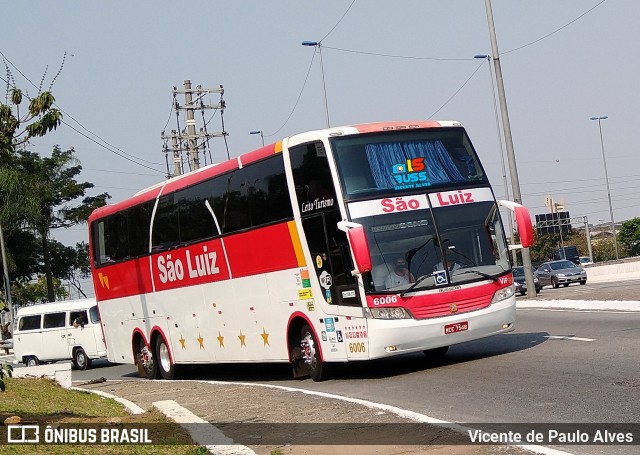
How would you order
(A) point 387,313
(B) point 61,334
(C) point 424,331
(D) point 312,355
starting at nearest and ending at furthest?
(A) point 387,313 < (C) point 424,331 < (D) point 312,355 < (B) point 61,334

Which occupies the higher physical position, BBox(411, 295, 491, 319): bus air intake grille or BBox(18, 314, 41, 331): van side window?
BBox(18, 314, 41, 331): van side window

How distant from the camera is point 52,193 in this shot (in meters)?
59.5

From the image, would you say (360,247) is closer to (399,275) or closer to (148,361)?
(399,275)

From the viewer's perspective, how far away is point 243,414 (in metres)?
12.6

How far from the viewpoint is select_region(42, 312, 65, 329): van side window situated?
113 ft

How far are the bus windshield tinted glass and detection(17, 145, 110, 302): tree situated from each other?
143 ft

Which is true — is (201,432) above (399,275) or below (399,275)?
below

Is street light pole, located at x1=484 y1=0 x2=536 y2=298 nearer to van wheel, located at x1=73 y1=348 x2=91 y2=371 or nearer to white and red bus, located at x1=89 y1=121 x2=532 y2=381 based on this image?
van wheel, located at x1=73 y1=348 x2=91 y2=371

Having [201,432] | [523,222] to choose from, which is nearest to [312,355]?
[523,222]

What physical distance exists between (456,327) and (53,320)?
872 inches

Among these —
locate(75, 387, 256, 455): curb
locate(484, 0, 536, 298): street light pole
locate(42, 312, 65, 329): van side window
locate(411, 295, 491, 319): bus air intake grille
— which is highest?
locate(484, 0, 536, 298): street light pole

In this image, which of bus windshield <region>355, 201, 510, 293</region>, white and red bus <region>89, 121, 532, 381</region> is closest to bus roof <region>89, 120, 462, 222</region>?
white and red bus <region>89, 121, 532, 381</region>

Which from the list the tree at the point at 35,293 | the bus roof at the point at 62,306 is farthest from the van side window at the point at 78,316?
the tree at the point at 35,293

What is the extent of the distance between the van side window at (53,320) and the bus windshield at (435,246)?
21.5 metres
